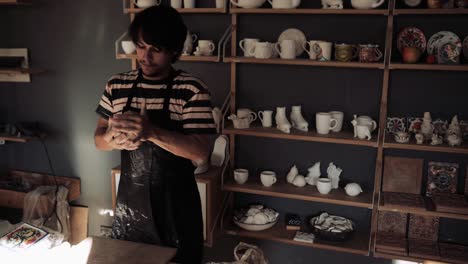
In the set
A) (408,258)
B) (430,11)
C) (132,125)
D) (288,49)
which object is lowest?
(408,258)

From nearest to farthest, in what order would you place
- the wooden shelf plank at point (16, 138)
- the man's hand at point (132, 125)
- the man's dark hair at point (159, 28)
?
1. the man's hand at point (132, 125)
2. the man's dark hair at point (159, 28)
3. the wooden shelf plank at point (16, 138)

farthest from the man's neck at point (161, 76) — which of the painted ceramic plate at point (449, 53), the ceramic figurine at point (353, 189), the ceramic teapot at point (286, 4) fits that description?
the painted ceramic plate at point (449, 53)

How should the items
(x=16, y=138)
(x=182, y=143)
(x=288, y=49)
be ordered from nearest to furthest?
(x=182, y=143) < (x=288, y=49) < (x=16, y=138)

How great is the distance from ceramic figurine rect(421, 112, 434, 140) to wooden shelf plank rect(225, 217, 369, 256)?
26.7 inches

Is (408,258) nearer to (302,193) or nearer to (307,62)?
(302,193)

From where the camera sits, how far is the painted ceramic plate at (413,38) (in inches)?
92.7

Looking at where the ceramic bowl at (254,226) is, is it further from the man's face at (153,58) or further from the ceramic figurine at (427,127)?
the man's face at (153,58)

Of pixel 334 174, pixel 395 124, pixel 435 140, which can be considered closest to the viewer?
pixel 435 140

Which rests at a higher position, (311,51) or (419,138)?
(311,51)

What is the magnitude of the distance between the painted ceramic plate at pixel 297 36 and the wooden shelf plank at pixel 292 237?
40.5 inches

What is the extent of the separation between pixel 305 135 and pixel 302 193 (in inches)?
13.1

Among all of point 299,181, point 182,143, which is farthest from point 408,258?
point 182,143

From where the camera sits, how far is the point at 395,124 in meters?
2.50

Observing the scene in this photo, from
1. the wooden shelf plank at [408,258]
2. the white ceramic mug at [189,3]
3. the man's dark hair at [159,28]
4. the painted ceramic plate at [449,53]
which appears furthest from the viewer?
the white ceramic mug at [189,3]
